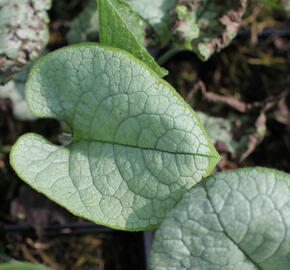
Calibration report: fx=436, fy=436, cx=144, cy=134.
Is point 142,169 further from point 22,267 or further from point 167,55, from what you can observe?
point 167,55

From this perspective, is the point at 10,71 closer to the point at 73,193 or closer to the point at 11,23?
the point at 11,23

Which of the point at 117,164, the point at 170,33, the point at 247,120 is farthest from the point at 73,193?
the point at 247,120

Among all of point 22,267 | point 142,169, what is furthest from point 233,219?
point 22,267

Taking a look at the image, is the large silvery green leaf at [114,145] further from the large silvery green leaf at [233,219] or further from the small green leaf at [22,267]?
the small green leaf at [22,267]

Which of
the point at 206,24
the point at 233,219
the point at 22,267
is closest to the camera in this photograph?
the point at 22,267

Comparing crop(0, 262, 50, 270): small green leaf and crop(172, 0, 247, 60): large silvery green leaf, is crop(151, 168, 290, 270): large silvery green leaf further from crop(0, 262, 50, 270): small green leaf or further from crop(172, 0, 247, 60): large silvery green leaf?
crop(172, 0, 247, 60): large silvery green leaf

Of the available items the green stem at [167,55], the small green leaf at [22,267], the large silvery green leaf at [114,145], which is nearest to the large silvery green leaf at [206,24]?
the green stem at [167,55]

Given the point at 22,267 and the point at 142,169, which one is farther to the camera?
the point at 142,169
